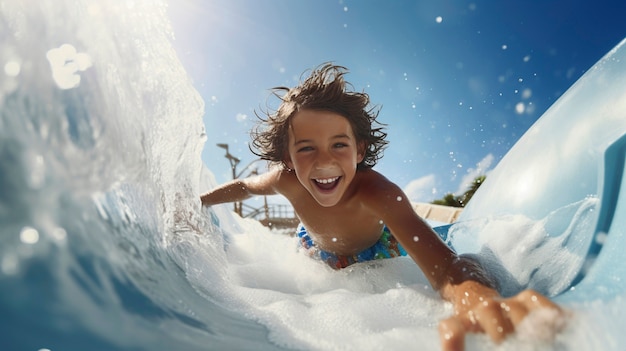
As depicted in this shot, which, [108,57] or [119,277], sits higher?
[108,57]

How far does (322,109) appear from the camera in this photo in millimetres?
2088

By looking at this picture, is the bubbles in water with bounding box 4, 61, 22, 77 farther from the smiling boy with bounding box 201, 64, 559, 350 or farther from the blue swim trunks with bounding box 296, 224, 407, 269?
the blue swim trunks with bounding box 296, 224, 407, 269

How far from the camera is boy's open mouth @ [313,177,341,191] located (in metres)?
1.97

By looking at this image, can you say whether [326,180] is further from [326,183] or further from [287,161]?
[287,161]

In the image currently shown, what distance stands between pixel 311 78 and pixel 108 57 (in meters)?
1.26

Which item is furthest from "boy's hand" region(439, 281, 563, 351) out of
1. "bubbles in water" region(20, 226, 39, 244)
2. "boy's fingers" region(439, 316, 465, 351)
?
"bubbles in water" region(20, 226, 39, 244)

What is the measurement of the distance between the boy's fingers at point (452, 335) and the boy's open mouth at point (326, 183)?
1109mm

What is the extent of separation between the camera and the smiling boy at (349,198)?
991 millimetres

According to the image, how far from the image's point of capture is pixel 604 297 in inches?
44.0

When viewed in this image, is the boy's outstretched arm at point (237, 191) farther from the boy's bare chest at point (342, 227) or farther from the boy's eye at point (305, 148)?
the boy's eye at point (305, 148)

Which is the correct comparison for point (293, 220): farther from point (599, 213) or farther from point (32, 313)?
point (32, 313)

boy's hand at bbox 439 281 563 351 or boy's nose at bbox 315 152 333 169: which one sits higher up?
boy's nose at bbox 315 152 333 169

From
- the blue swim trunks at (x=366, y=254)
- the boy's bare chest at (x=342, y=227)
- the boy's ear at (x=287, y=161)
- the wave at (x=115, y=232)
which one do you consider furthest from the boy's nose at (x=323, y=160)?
the blue swim trunks at (x=366, y=254)

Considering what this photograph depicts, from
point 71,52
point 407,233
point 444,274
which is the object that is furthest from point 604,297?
point 71,52
